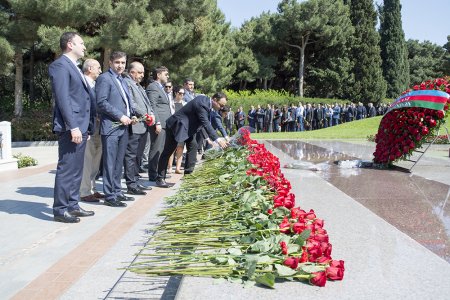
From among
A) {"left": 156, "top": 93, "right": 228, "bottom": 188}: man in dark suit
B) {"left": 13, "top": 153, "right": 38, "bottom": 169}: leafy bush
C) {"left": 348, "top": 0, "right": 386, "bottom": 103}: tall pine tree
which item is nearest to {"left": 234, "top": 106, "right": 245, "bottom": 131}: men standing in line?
{"left": 348, "top": 0, "right": 386, "bottom": 103}: tall pine tree

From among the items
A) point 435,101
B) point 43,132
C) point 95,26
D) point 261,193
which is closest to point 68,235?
point 261,193

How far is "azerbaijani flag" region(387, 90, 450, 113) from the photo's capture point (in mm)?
7609

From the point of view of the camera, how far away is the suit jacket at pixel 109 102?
5.34 meters

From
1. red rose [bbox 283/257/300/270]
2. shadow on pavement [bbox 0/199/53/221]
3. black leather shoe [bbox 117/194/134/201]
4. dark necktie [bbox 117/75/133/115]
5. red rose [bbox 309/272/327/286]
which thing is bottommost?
shadow on pavement [bbox 0/199/53/221]

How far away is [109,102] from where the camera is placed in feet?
18.1

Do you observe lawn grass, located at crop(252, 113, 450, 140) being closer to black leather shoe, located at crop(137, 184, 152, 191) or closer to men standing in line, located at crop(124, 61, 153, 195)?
black leather shoe, located at crop(137, 184, 152, 191)

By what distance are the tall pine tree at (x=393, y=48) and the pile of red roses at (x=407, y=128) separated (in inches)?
1507

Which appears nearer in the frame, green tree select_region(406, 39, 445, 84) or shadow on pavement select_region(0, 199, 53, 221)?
shadow on pavement select_region(0, 199, 53, 221)

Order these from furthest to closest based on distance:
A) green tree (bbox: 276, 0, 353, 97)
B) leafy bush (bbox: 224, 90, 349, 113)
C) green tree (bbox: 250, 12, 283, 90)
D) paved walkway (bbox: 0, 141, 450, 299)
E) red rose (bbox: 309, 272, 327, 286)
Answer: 1. green tree (bbox: 250, 12, 283, 90)
2. green tree (bbox: 276, 0, 353, 97)
3. leafy bush (bbox: 224, 90, 349, 113)
4. paved walkway (bbox: 0, 141, 450, 299)
5. red rose (bbox: 309, 272, 327, 286)

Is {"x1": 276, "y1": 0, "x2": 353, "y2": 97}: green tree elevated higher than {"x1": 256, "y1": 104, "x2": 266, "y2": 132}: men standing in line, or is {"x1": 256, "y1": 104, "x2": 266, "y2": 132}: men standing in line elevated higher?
{"x1": 276, "y1": 0, "x2": 353, "y2": 97}: green tree

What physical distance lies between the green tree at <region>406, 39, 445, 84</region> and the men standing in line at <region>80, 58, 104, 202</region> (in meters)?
53.1

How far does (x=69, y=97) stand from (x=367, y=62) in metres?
38.7

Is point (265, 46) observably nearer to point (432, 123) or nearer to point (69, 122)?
point (432, 123)

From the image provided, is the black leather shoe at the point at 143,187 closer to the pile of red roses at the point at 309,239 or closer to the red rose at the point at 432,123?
the pile of red roses at the point at 309,239
